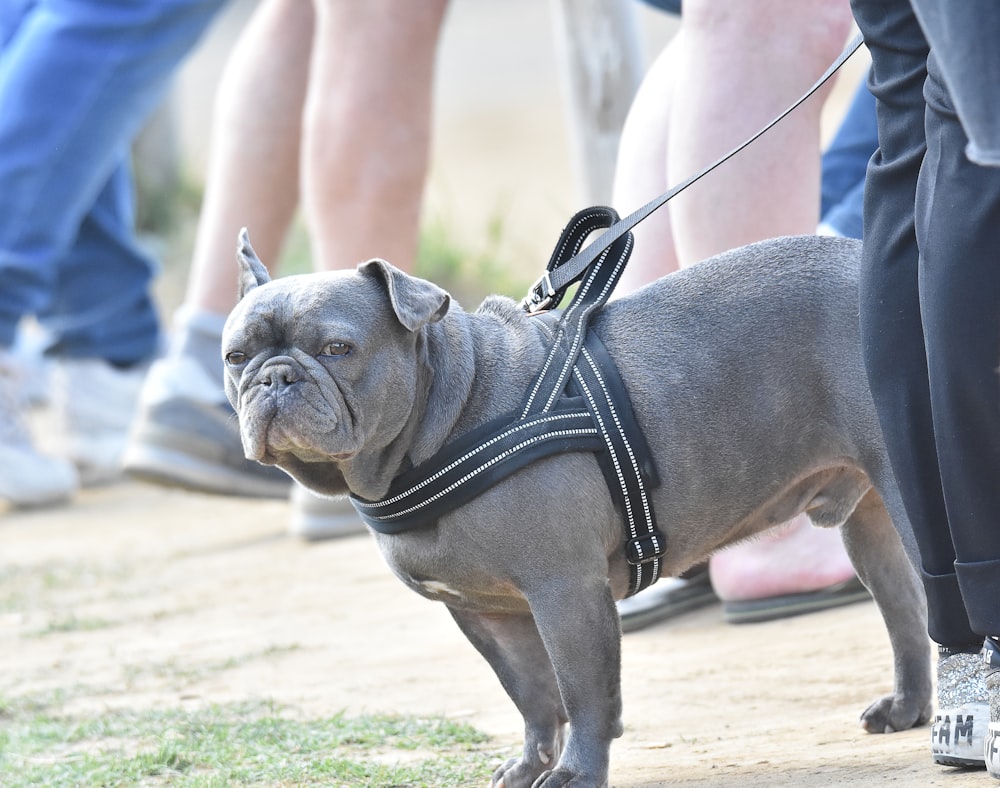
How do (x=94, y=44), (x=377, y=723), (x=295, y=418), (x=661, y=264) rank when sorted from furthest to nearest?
(x=94, y=44) → (x=661, y=264) → (x=377, y=723) → (x=295, y=418)

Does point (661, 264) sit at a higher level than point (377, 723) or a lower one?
higher

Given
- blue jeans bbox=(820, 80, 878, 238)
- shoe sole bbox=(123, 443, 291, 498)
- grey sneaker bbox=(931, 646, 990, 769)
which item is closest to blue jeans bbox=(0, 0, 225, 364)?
shoe sole bbox=(123, 443, 291, 498)

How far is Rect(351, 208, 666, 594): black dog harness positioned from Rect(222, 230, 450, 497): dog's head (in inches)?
3.2

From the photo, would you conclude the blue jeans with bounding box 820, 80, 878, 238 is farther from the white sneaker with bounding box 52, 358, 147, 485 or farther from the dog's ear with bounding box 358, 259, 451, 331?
the white sneaker with bounding box 52, 358, 147, 485

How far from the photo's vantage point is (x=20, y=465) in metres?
5.63

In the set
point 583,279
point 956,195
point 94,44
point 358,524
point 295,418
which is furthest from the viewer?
point 94,44

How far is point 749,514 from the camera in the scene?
246 centimetres

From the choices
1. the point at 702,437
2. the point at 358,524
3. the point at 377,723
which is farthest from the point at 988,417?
the point at 358,524

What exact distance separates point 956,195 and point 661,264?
4.52 ft

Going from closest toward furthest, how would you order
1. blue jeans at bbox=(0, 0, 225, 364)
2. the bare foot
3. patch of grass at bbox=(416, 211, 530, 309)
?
the bare foot < blue jeans at bbox=(0, 0, 225, 364) < patch of grass at bbox=(416, 211, 530, 309)

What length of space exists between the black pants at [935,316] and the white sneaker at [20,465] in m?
4.13

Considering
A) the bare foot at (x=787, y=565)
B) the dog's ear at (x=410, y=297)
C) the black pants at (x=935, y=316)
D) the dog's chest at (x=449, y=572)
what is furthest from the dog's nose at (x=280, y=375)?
the bare foot at (x=787, y=565)

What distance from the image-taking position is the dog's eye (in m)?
2.20

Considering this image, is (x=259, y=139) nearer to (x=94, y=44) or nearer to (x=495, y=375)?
(x=94, y=44)
